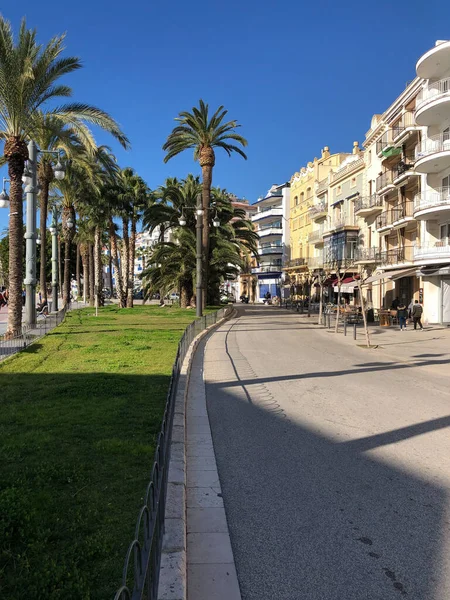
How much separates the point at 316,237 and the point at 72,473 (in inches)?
2218

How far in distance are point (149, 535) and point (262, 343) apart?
626 inches

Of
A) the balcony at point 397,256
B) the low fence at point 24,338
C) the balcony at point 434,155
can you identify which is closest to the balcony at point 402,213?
the balcony at point 397,256

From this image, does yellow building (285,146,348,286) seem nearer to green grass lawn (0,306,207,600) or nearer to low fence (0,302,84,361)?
low fence (0,302,84,361)

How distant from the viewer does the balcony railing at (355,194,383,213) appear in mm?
40047

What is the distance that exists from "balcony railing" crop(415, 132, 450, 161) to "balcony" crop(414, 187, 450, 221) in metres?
2.17

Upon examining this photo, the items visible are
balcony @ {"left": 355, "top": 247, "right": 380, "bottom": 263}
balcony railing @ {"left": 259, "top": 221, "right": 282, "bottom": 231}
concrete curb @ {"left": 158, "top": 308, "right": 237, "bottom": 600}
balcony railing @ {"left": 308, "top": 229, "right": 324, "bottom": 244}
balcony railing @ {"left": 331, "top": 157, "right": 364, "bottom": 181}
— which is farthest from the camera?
balcony railing @ {"left": 259, "top": 221, "right": 282, "bottom": 231}

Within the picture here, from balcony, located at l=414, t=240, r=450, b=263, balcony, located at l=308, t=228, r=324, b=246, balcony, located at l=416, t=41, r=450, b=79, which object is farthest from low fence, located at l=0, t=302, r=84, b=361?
balcony, located at l=308, t=228, r=324, b=246

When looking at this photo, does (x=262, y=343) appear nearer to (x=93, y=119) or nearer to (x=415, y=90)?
(x=93, y=119)

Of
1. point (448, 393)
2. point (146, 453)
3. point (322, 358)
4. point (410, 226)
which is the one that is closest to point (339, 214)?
point (410, 226)

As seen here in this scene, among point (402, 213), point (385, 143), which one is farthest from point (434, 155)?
point (385, 143)

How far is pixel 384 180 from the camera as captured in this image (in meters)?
37.9

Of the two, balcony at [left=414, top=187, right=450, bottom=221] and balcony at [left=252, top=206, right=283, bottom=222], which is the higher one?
balcony at [left=252, top=206, right=283, bottom=222]

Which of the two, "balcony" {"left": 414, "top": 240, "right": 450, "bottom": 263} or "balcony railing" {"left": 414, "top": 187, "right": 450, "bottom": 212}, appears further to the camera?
"balcony" {"left": 414, "top": 240, "right": 450, "bottom": 263}

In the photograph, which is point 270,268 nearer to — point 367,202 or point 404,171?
point 367,202
